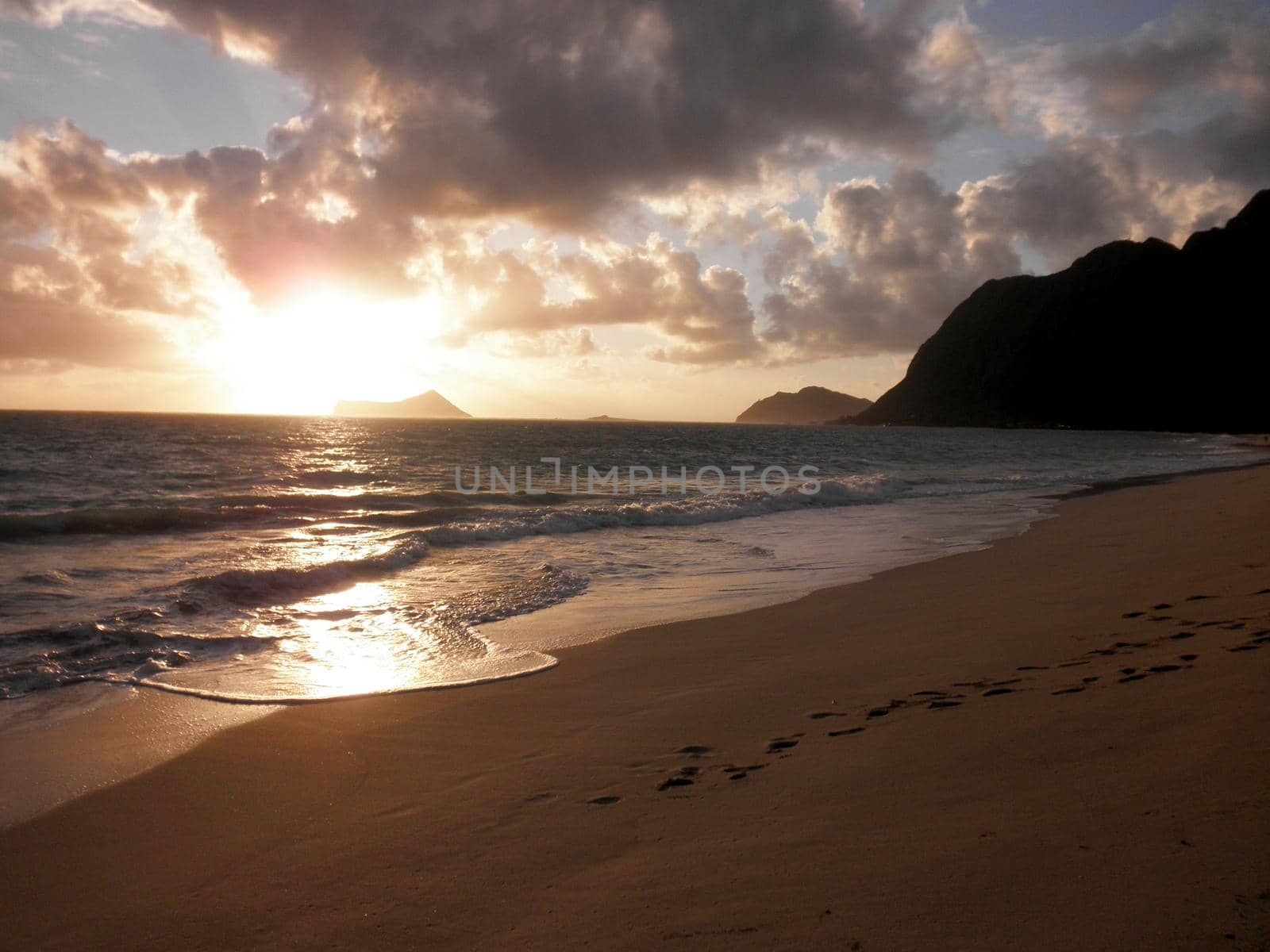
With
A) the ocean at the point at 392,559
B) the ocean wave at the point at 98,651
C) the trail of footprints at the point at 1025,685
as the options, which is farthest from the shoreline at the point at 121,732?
the trail of footprints at the point at 1025,685

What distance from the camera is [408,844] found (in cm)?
345

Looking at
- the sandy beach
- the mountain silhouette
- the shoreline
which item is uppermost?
the mountain silhouette

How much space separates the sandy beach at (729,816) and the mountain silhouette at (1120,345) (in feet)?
433

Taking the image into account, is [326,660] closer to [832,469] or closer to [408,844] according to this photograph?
[408,844]

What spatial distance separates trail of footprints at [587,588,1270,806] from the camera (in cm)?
405

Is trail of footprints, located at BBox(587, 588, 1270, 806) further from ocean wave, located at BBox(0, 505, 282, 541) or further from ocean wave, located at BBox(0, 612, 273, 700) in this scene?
ocean wave, located at BBox(0, 505, 282, 541)

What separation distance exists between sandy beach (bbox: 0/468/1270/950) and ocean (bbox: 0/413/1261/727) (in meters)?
1.57

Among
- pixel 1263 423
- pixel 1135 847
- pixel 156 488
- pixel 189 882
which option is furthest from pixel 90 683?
pixel 1263 423

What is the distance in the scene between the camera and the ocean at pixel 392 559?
6883mm

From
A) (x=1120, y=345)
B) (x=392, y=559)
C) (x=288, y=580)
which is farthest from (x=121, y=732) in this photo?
(x=1120, y=345)

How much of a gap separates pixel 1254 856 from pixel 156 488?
28.5m

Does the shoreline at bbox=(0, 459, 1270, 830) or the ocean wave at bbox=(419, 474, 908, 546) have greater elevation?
the ocean wave at bbox=(419, 474, 908, 546)

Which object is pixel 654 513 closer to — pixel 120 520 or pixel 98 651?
pixel 120 520

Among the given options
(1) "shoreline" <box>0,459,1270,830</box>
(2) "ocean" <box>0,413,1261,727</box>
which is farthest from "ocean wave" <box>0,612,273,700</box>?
(1) "shoreline" <box>0,459,1270,830</box>
